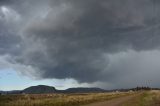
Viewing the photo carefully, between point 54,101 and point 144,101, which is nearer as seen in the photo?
point 144,101

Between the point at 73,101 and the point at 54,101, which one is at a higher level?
the point at 54,101

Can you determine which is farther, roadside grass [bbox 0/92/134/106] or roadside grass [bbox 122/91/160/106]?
roadside grass [bbox 0/92/134/106]

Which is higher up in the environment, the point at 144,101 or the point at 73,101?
the point at 73,101

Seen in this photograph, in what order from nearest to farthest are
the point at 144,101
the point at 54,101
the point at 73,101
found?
the point at 144,101, the point at 73,101, the point at 54,101

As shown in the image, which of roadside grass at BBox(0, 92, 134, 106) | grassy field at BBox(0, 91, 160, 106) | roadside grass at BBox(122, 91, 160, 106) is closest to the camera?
roadside grass at BBox(122, 91, 160, 106)

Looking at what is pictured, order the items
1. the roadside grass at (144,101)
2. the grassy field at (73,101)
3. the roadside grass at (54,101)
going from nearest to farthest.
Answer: the roadside grass at (144,101)
the grassy field at (73,101)
the roadside grass at (54,101)

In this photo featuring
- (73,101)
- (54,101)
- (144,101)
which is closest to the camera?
(144,101)

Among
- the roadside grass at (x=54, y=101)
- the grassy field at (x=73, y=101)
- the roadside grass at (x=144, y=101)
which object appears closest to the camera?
the roadside grass at (x=144, y=101)

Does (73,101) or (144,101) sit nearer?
(144,101)

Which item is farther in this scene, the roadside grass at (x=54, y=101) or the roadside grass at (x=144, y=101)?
the roadside grass at (x=54, y=101)

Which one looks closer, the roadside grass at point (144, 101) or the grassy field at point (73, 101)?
the roadside grass at point (144, 101)

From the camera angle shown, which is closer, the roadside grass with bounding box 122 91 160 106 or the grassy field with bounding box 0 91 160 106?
the roadside grass with bounding box 122 91 160 106

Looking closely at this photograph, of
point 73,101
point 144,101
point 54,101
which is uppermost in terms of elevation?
point 54,101

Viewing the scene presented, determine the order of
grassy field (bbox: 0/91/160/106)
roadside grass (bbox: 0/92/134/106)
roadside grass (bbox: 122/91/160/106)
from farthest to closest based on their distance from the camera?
roadside grass (bbox: 0/92/134/106) → grassy field (bbox: 0/91/160/106) → roadside grass (bbox: 122/91/160/106)
